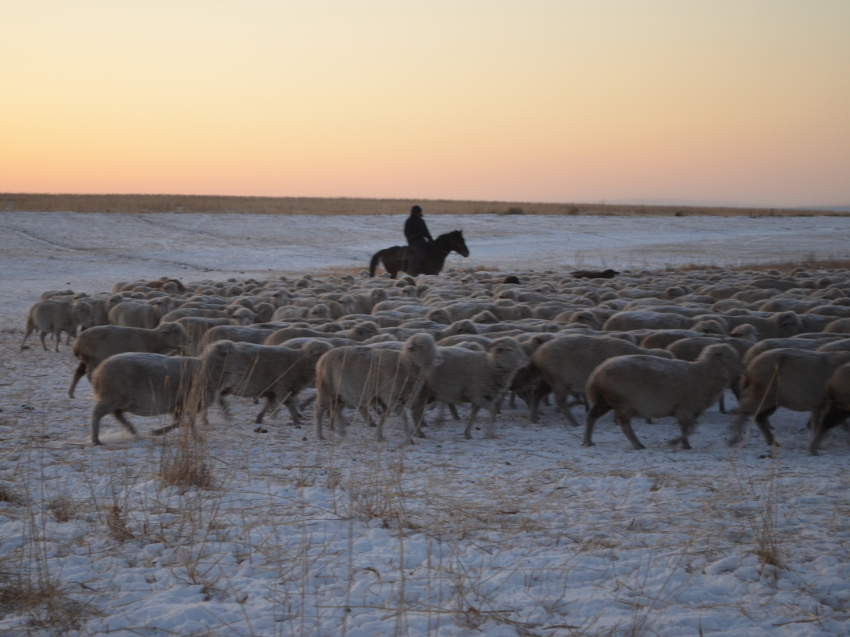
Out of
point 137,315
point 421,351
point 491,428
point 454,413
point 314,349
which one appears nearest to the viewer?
point 421,351

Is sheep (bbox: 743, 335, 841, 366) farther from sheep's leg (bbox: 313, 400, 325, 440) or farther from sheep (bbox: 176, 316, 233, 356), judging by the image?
sheep (bbox: 176, 316, 233, 356)

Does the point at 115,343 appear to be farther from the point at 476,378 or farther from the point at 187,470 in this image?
the point at 476,378

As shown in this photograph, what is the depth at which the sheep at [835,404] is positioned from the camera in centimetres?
668

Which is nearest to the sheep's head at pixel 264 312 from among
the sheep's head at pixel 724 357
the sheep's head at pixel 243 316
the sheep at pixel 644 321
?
the sheep's head at pixel 243 316

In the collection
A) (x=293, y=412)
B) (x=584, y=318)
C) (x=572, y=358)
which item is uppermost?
(x=584, y=318)

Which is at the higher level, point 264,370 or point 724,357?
point 724,357

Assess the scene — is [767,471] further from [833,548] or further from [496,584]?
[496,584]

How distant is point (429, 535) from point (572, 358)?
156 inches

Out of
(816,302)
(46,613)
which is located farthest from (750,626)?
(816,302)

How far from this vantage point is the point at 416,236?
23703 mm

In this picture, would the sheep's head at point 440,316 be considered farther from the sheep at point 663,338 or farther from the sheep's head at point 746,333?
the sheep's head at point 746,333

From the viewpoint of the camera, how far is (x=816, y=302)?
43.8 ft

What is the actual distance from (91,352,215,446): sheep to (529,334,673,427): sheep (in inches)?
145

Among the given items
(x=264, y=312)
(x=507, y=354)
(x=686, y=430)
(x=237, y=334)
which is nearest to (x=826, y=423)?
(x=686, y=430)
